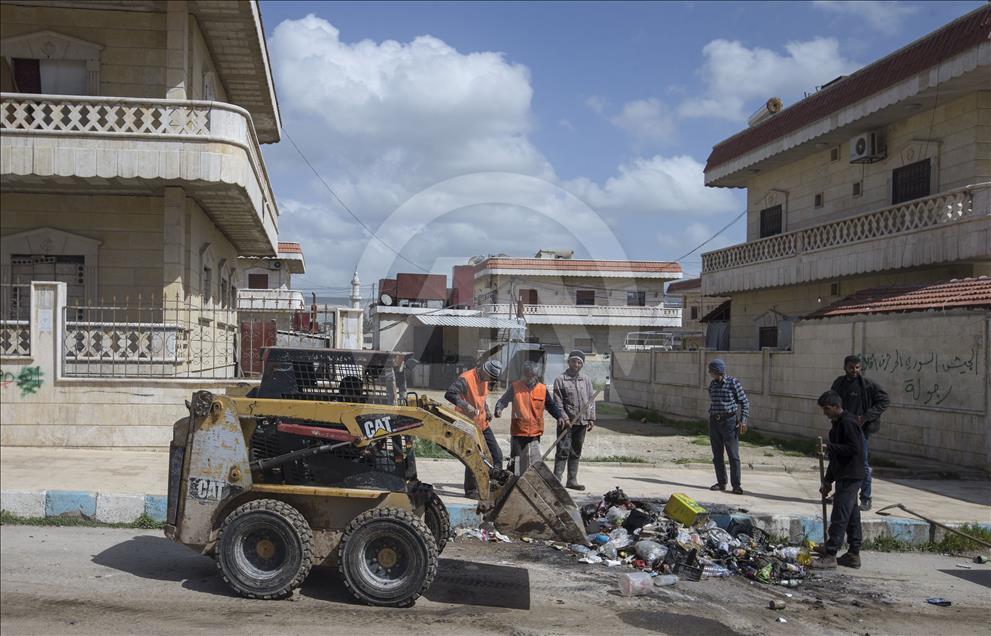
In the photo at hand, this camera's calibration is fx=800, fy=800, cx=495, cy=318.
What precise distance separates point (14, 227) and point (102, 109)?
2.69 metres

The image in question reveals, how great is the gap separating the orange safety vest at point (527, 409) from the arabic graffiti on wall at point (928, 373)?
6.76 m

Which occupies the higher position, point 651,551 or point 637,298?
point 637,298

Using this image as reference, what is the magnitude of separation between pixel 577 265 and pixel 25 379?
3672cm

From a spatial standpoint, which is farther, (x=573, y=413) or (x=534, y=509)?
(x=573, y=413)

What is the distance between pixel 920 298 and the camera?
13.7 meters

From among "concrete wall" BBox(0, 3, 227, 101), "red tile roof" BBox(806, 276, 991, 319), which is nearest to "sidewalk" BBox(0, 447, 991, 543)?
"red tile roof" BBox(806, 276, 991, 319)

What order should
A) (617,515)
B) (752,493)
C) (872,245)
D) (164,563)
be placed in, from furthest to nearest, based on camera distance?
(872,245) < (752,493) < (617,515) < (164,563)

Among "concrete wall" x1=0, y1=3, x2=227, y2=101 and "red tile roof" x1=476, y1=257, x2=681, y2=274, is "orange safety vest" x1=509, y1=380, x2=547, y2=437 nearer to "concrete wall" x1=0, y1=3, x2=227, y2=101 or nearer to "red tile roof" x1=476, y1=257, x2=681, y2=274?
"concrete wall" x1=0, y1=3, x2=227, y2=101

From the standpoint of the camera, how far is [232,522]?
18.7ft

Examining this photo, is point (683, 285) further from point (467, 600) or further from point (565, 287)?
point (467, 600)

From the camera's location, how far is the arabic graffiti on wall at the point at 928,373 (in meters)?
11.7

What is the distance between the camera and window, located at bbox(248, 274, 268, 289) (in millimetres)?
44031

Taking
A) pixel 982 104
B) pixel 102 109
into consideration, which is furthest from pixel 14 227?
pixel 982 104

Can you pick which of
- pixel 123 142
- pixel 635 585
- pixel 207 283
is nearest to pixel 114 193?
pixel 123 142
